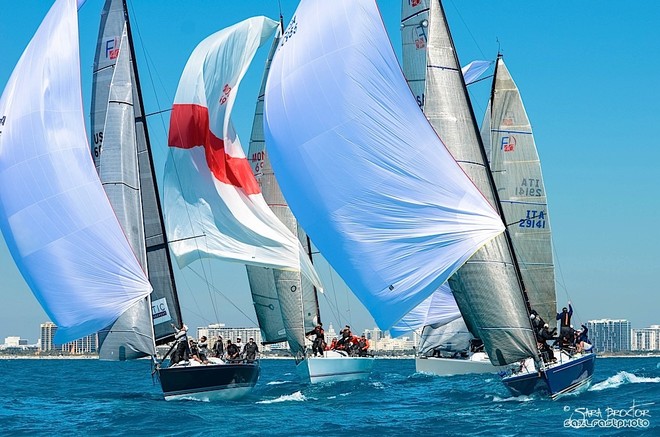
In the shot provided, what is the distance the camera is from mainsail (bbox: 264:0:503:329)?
21938 mm

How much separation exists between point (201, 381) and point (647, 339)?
171215mm

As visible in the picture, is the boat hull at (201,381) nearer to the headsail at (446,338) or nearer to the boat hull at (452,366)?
the boat hull at (452,366)

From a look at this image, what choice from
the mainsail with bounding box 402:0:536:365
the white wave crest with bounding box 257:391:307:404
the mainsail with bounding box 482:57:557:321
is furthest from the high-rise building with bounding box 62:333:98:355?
the mainsail with bounding box 402:0:536:365

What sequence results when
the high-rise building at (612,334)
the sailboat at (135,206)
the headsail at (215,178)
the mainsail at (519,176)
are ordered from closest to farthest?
the sailboat at (135,206), the headsail at (215,178), the mainsail at (519,176), the high-rise building at (612,334)

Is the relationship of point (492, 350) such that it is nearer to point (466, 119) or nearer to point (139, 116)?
point (466, 119)

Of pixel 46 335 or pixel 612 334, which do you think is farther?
pixel 46 335

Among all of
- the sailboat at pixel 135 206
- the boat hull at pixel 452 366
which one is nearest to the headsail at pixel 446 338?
the boat hull at pixel 452 366

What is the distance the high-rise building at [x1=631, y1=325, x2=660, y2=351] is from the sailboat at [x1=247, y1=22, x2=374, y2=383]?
5912 inches

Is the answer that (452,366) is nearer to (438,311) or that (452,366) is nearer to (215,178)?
(438,311)

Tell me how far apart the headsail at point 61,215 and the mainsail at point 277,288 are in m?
9.29

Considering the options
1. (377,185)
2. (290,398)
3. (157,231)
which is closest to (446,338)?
(290,398)

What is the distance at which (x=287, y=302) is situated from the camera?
34.7 metres

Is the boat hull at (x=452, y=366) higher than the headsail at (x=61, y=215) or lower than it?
lower

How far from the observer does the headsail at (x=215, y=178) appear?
98.1ft
